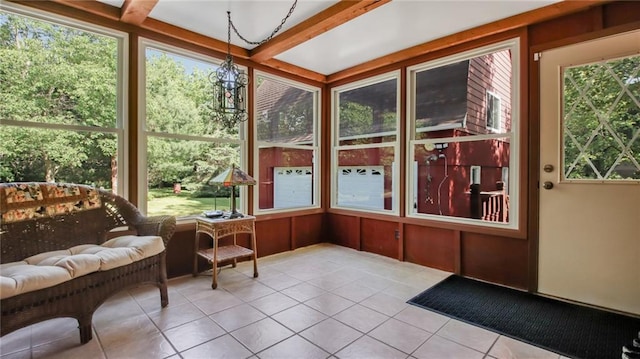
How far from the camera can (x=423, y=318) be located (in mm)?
2246

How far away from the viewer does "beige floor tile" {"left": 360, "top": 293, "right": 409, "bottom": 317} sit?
7.78ft

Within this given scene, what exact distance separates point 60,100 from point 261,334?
2.52m

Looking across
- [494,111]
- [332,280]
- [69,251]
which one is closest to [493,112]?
[494,111]

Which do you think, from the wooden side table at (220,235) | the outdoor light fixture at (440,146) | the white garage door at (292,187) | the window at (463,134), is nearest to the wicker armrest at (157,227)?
the wooden side table at (220,235)

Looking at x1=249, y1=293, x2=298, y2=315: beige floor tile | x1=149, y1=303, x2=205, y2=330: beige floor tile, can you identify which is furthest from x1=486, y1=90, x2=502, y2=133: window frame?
x1=149, y1=303, x2=205, y2=330: beige floor tile

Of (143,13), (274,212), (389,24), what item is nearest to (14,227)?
(143,13)

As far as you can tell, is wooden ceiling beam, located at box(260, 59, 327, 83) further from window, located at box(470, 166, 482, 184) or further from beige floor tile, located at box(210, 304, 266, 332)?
beige floor tile, located at box(210, 304, 266, 332)

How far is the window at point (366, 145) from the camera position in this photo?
13.0 ft

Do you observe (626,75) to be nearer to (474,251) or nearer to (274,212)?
(474,251)

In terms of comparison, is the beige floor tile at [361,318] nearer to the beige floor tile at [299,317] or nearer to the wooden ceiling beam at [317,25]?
the beige floor tile at [299,317]

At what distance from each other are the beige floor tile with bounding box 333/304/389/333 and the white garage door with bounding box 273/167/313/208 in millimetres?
2065

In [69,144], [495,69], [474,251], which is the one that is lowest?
[474,251]

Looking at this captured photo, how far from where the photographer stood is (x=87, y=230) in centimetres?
244

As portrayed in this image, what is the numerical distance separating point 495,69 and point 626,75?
1016 mm
